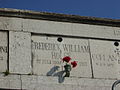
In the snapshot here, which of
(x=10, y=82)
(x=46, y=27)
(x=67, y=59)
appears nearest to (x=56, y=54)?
(x=67, y=59)

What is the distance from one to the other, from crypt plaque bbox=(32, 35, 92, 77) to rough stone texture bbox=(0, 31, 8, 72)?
96cm

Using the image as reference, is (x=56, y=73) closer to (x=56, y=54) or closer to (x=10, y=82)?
(x=56, y=54)

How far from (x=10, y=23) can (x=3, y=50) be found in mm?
1091

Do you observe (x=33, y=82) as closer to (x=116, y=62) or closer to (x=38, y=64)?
(x=38, y=64)

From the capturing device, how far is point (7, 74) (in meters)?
10.6

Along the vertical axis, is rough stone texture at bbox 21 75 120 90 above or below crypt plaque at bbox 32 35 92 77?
below

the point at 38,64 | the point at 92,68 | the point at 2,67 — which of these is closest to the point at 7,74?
the point at 2,67

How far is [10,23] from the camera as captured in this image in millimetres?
11570

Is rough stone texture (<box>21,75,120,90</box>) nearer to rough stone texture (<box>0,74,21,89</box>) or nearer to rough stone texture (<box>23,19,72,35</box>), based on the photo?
rough stone texture (<box>0,74,21,89</box>)

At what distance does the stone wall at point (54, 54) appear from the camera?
1083 centimetres

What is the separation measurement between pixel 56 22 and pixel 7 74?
2874 millimetres

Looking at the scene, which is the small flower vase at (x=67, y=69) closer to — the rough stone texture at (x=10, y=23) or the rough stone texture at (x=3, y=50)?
the rough stone texture at (x=3, y=50)

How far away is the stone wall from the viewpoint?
1083 cm

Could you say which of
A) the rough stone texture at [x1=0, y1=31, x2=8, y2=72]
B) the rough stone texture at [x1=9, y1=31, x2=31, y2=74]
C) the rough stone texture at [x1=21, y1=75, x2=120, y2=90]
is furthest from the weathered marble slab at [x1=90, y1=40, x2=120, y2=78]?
the rough stone texture at [x1=0, y1=31, x2=8, y2=72]
